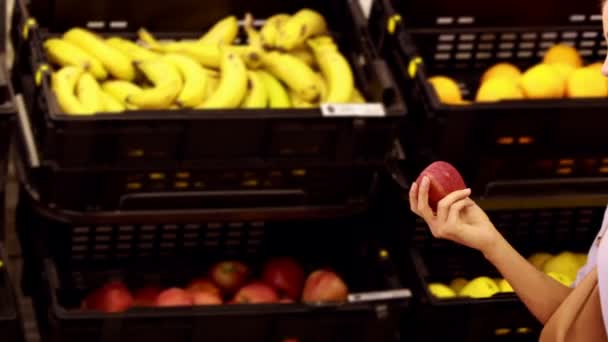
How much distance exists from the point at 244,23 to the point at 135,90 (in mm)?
419

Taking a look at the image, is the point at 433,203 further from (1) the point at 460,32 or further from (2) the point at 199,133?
(1) the point at 460,32

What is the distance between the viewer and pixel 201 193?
3100mm

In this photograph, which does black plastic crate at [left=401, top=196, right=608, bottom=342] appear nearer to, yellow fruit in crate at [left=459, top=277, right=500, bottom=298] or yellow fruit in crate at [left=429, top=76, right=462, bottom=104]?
yellow fruit in crate at [left=459, top=277, right=500, bottom=298]

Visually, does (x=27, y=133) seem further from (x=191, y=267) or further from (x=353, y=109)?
(x=353, y=109)

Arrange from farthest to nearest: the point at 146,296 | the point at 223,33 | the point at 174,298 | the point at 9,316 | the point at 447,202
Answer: the point at 223,33 → the point at 146,296 → the point at 174,298 → the point at 9,316 → the point at 447,202

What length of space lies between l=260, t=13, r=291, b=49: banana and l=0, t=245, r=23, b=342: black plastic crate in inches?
35.7

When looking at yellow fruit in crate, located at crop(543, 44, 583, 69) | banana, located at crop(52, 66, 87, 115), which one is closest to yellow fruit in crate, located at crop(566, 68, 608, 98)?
yellow fruit in crate, located at crop(543, 44, 583, 69)

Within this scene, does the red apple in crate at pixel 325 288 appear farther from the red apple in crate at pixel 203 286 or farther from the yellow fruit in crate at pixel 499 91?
the yellow fruit in crate at pixel 499 91

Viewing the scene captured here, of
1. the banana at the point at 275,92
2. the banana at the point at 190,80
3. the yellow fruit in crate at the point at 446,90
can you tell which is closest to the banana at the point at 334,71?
the banana at the point at 275,92

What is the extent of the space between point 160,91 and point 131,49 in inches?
10.4

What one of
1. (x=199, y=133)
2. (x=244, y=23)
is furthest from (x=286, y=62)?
(x=199, y=133)

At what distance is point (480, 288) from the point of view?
3.29m

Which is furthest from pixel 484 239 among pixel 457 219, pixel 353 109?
pixel 353 109

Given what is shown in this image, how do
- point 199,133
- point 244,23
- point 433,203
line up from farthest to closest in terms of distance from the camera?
point 244,23, point 199,133, point 433,203
